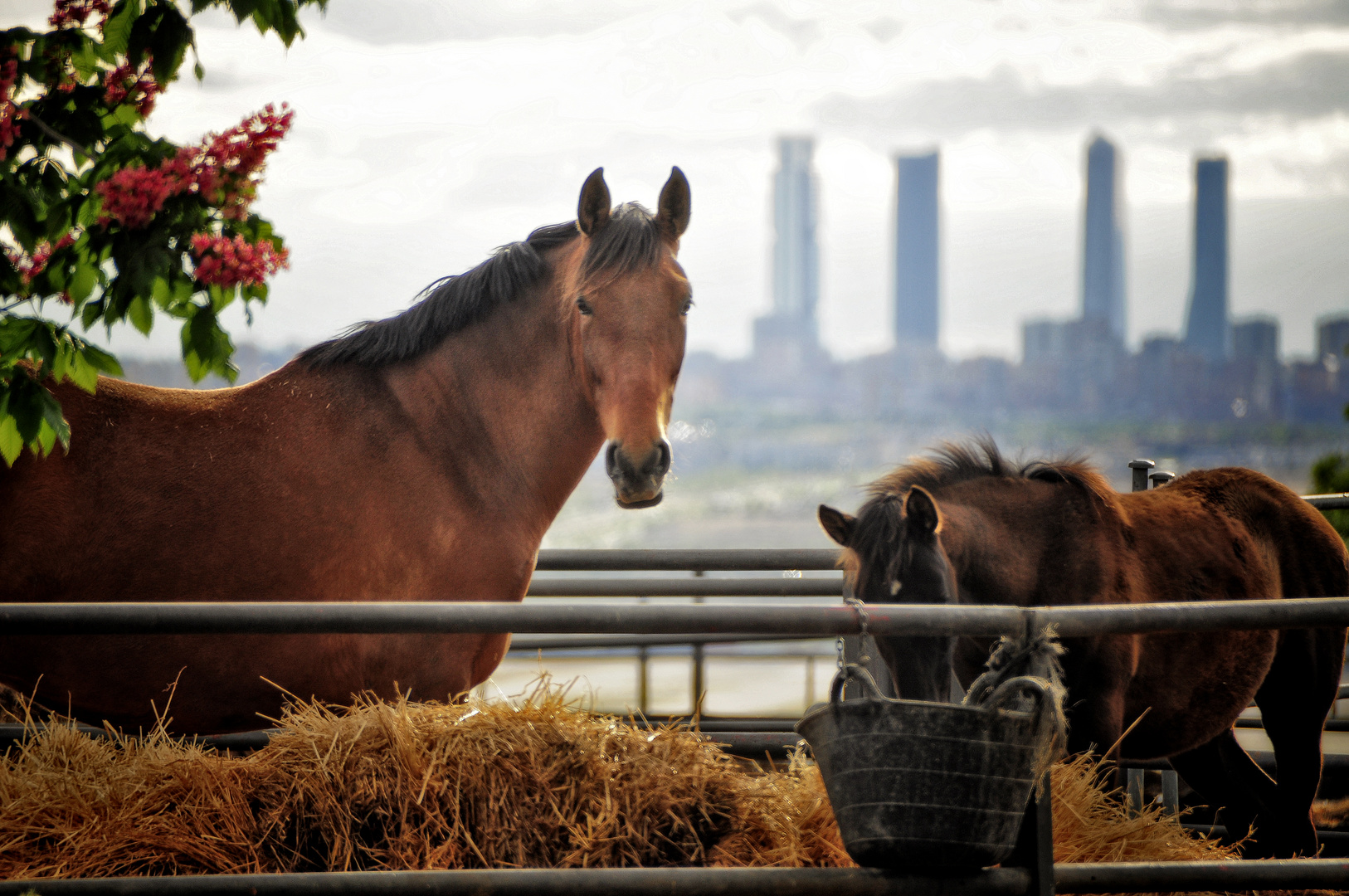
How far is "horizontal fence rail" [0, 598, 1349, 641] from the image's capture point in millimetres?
1812

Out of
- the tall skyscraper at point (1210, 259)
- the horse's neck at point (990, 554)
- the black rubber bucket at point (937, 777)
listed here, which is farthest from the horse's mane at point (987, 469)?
the tall skyscraper at point (1210, 259)

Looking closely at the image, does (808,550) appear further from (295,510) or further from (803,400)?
(803,400)

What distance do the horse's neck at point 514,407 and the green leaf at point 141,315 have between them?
1.06 meters

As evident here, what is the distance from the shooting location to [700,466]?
13962cm

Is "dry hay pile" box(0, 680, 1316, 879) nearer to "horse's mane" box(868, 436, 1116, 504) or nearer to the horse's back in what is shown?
"horse's mane" box(868, 436, 1116, 504)

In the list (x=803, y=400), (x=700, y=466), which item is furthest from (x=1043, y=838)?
(x=803, y=400)

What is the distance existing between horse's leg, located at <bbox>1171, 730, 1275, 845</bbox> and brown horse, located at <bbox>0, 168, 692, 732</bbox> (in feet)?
9.12

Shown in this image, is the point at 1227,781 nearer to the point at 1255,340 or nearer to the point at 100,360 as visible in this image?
the point at 100,360

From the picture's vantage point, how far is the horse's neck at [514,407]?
3170 millimetres

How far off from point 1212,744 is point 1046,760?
275cm

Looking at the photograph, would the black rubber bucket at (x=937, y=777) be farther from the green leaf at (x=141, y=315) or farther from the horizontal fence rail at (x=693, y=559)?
the horizontal fence rail at (x=693, y=559)

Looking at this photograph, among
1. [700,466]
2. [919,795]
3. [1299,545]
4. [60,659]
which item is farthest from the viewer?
[700,466]

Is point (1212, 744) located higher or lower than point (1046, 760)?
lower

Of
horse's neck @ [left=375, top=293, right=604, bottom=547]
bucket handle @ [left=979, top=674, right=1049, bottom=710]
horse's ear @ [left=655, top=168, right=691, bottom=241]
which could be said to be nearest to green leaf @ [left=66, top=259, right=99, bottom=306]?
horse's neck @ [left=375, top=293, right=604, bottom=547]
